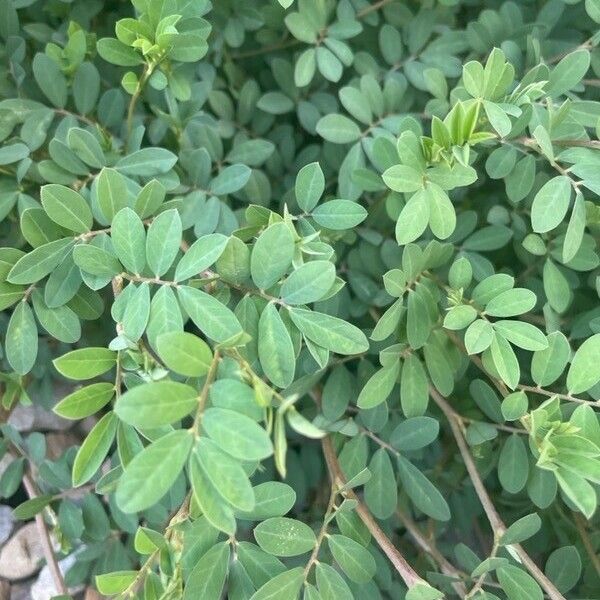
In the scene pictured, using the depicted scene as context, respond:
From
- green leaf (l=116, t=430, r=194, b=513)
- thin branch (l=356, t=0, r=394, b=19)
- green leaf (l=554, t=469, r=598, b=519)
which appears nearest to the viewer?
green leaf (l=116, t=430, r=194, b=513)

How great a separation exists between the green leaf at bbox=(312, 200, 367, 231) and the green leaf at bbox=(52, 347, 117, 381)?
0.99 feet

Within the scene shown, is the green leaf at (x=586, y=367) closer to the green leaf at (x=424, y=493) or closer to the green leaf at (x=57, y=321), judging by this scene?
the green leaf at (x=424, y=493)

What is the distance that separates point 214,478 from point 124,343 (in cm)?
19

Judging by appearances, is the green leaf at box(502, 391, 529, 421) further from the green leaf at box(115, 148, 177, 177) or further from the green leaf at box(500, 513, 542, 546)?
the green leaf at box(115, 148, 177, 177)

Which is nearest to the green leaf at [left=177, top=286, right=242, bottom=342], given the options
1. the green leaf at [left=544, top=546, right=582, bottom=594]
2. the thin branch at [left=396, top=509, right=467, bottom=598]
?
the thin branch at [left=396, top=509, right=467, bottom=598]

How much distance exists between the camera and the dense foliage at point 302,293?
75cm

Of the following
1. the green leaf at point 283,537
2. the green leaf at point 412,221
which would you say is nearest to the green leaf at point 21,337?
the green leaf at point 283,537

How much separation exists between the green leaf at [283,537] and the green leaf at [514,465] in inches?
10.9

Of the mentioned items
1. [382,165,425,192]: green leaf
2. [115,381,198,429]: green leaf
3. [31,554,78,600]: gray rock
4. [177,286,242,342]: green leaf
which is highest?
[382,165,425,192]: green leaf

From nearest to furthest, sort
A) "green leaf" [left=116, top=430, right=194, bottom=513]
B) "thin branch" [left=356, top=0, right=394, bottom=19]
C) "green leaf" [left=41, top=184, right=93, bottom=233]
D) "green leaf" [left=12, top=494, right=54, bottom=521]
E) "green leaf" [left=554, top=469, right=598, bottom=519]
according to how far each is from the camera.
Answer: "green leaf" [left=116, top=430, right=194, bottom=513], "green leaf" [left=554, top=469, right=598, bottom=519], "green leaf" [left=41, top=184, right=93, bottom=233], "green leaf" [left=12, top=494, right=54, bottom=521], "thin branch" [left=356, top=0, right=394, bottom=19]

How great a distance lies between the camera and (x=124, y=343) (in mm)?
736

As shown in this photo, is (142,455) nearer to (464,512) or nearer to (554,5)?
(464,512)

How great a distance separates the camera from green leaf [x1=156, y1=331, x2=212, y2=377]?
2.08 feet

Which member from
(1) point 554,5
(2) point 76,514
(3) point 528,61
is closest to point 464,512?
(2) point 76,514
